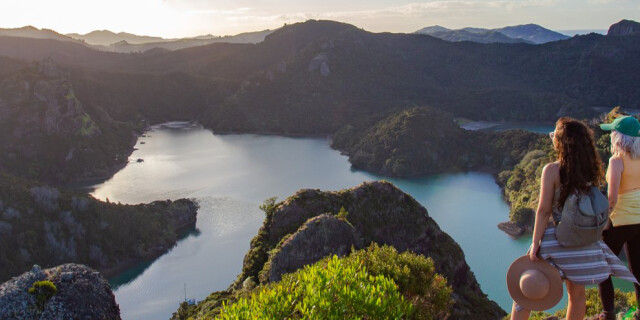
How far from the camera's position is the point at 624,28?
504 ft

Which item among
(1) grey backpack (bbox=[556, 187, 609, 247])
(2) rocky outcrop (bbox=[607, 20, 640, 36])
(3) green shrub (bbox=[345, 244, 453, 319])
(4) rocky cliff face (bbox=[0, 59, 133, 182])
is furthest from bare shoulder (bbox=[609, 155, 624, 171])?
(2) rocky outcrop (bbox=[607, 20, 640, 36])

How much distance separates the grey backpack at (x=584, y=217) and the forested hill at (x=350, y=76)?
82.8 metres

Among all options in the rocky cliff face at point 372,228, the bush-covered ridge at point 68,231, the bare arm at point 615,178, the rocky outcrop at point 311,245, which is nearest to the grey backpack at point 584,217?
the bare arm at point 615,178

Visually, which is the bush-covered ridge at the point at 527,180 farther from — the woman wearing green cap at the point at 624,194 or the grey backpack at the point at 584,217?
the grey backpack at the point at 584,217

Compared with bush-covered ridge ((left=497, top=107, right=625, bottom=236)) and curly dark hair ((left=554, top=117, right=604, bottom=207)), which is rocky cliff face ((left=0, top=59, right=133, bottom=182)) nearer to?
bush-covered ridge ((left=497, top=107, right=625, bottom=236))

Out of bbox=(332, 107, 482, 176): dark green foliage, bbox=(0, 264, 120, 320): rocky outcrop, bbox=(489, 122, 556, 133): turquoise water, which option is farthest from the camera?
bbox=(489, 122, 556, 133): turquoise water

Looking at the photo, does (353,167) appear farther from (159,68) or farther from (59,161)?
(159,68)

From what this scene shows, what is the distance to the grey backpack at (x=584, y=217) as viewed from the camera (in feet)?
13.6

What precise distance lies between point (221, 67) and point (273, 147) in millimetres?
57596

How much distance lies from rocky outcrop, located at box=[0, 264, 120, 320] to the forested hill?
7312 centimetres

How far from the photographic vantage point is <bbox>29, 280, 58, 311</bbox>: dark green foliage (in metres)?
14.3

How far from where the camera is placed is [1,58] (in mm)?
72750

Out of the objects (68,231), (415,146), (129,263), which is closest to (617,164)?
(129,263)

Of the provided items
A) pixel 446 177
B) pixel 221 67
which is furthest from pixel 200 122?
pixel 446 177
